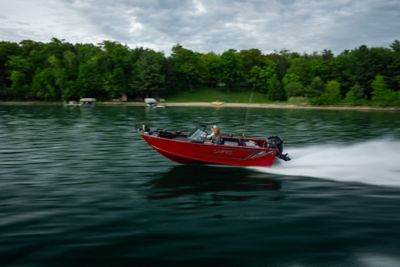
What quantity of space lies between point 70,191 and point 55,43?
12212 cm

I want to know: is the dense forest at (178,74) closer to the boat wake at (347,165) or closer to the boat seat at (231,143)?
the boat wake at (347,165)

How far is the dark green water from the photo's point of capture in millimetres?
9453

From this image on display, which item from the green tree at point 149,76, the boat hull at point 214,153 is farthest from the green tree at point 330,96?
the boat hull at point 214,153

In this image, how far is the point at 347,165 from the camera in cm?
1953

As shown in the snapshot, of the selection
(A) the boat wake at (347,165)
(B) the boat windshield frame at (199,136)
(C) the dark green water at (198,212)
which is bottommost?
(C) the dark green water at (198,212)

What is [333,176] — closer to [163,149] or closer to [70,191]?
[163,149]

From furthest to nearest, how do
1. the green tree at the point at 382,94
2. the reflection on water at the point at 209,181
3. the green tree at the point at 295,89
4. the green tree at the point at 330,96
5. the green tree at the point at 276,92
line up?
the green tree at the point at 276,92
the green tree at the point at 295,89
the green tree at the point at 330,96
the green tree at the point at 382,94
the reflection on water at the point at 209,181

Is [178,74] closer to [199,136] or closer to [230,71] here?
[230,71]

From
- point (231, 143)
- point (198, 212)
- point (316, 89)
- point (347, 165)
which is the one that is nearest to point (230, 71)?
point (316, 89)

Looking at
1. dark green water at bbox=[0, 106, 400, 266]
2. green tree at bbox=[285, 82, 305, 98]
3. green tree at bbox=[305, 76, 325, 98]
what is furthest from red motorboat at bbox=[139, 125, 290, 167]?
green tree at bbox=[285, 82, 305, 98]

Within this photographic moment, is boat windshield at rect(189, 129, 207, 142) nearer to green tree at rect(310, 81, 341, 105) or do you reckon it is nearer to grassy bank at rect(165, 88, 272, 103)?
green tree at rect(310, 81, 341, 105)

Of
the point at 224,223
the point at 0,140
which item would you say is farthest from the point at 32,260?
the point at 0,140

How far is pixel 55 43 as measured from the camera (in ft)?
406

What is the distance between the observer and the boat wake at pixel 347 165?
17.1 metres
